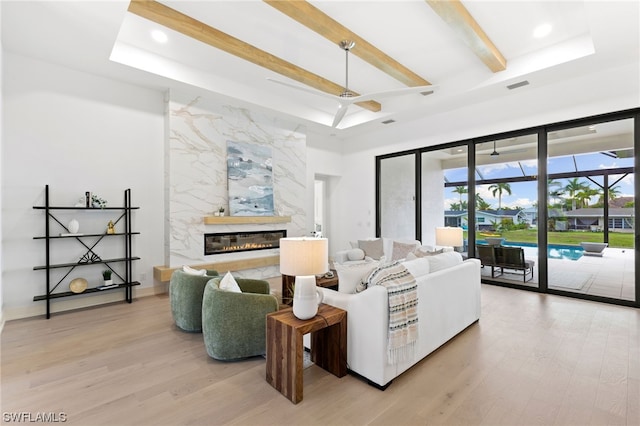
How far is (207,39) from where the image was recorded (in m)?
3.78

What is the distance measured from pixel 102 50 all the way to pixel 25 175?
189 cm

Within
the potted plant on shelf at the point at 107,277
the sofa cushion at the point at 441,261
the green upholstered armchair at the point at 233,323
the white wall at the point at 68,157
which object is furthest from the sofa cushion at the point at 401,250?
the potted plant on shelf at the point at 107,277

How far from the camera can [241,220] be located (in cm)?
568

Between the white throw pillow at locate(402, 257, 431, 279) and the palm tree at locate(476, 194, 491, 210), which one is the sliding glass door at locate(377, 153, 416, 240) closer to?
the palm tree at locate(476, 194, 491, 210)

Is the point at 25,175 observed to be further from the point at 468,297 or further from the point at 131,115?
the point at 468,297

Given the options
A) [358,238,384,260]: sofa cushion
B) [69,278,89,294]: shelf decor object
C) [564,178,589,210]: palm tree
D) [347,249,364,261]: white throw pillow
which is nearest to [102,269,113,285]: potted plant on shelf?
[69,278,89,294]: shelf decor object

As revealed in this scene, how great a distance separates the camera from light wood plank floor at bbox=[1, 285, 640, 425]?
6.41 feet

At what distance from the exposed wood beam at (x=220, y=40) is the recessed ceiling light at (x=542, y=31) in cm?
288

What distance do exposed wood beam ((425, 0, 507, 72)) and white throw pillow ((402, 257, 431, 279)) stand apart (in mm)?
2624

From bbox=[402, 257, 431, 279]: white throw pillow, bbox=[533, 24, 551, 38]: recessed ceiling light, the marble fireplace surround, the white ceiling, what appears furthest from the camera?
the marble fireplace surround

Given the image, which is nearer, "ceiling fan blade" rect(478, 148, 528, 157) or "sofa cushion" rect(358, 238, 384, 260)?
"ceiling fan blade" rect(478, 148, 528, 157)

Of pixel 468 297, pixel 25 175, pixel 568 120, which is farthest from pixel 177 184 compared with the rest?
pixel 568 120

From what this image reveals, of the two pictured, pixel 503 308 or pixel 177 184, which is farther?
pixel 177 184

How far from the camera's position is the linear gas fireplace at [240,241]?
542cm
